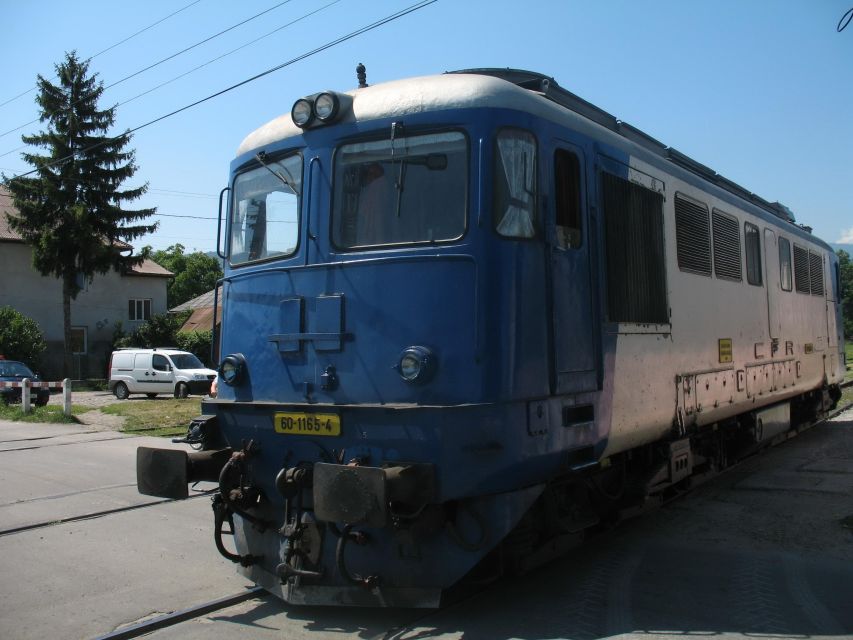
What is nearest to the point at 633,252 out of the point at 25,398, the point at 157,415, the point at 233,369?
the point at 233,369

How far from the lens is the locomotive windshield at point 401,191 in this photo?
4.78 m

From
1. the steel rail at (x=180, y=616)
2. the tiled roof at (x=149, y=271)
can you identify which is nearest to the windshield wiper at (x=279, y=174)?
the steel rail at (x=180, y=616)

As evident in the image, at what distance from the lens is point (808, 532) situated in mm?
6777

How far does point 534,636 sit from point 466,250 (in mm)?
2244

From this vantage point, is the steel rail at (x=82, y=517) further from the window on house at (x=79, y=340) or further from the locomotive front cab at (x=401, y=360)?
the window on house at (x=79, y=340)

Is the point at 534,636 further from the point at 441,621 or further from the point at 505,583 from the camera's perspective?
the point at 505,583

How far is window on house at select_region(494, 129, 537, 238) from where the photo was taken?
15.5 feet

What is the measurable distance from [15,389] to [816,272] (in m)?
19.9

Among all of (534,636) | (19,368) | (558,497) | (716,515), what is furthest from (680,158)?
(19,368)

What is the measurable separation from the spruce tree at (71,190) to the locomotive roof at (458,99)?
1221 inches

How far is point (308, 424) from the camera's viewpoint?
490 centimetres

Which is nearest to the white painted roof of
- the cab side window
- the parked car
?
the parked car

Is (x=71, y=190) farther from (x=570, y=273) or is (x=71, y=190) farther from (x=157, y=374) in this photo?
(x=570, y=273)

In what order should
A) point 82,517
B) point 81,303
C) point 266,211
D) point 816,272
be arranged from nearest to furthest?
1. point 266,211
2. point 82,517
3. point 816,272
4. point 81,303
